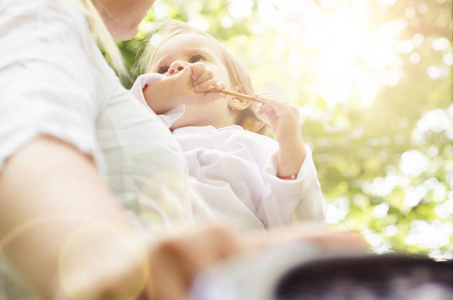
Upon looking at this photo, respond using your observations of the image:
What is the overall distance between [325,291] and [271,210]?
0.79 m

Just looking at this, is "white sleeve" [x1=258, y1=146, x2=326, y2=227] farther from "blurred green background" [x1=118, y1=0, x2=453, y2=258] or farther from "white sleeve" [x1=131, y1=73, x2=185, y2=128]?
"blurred green background" [x1=118, y1=0, x2=453, y2=258]

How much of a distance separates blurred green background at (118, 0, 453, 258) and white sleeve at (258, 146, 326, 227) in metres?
2.86

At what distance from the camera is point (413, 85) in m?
4.18

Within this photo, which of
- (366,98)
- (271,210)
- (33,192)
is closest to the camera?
(33,192)

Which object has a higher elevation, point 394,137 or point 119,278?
point 119,278

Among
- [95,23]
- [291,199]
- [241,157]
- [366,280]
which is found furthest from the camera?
[241,157]

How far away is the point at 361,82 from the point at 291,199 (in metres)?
3.38

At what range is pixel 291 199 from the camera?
1.04 meters

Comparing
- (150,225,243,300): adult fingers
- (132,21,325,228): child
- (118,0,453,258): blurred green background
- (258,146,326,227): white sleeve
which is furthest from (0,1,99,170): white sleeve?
(118,0,453,258): blurred green background

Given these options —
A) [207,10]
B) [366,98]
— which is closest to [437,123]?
[366,98]

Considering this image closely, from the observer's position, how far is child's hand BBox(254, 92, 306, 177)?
1091 millimetres

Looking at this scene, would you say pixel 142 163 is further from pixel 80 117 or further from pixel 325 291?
pixel 325 291

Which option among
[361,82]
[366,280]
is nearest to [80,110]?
[366,280]

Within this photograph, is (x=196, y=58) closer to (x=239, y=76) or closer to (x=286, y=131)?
(x=239, y=76)
